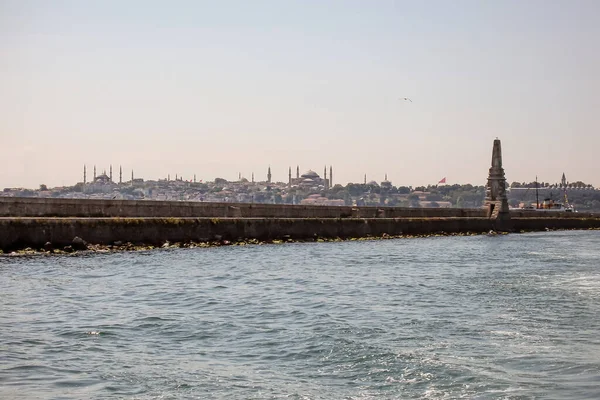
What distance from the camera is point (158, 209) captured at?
4034 centimetres

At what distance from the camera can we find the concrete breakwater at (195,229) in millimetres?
30719

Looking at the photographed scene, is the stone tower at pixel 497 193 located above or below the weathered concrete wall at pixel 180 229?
above

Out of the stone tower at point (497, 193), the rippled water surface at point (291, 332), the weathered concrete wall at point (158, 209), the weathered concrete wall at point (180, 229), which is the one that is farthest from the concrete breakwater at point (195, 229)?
the stone tower at point (497, 193)

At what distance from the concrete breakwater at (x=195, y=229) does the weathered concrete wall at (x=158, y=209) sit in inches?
83.6

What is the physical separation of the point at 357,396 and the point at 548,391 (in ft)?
8.31

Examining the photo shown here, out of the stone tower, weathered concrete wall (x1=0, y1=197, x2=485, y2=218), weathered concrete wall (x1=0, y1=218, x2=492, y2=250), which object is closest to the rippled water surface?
weathered concrete wall (x1=0, y1=218, x2=492, y2=250)

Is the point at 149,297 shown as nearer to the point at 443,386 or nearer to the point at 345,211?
the point at 443,386

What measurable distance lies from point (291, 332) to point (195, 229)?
23174 mm

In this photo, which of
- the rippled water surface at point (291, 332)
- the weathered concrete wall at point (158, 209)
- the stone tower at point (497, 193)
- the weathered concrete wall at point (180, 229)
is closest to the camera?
the rippled water surface at point (291, 332)

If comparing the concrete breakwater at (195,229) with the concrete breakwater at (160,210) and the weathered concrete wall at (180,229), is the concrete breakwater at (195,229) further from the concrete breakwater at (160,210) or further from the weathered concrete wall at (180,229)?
the concrete breakwater at (160,210)

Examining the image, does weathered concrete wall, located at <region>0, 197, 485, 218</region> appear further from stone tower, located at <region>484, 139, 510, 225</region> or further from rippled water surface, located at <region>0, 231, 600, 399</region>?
stone tower, located at <region>484, 139, 510, 225</region>

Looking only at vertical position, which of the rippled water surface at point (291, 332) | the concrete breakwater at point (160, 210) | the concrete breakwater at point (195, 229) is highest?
the concrete breakwater at point (160, 210)

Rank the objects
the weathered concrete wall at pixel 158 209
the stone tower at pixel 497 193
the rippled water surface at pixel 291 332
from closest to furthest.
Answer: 1. the rippled water surface at pixel 291 332
2. the weathered concrete wall at pixel 158 209
3. the stone tower at pixel 497 193

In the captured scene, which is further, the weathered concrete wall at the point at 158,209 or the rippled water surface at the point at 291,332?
the weathered concrete wall at the point at 158,209
